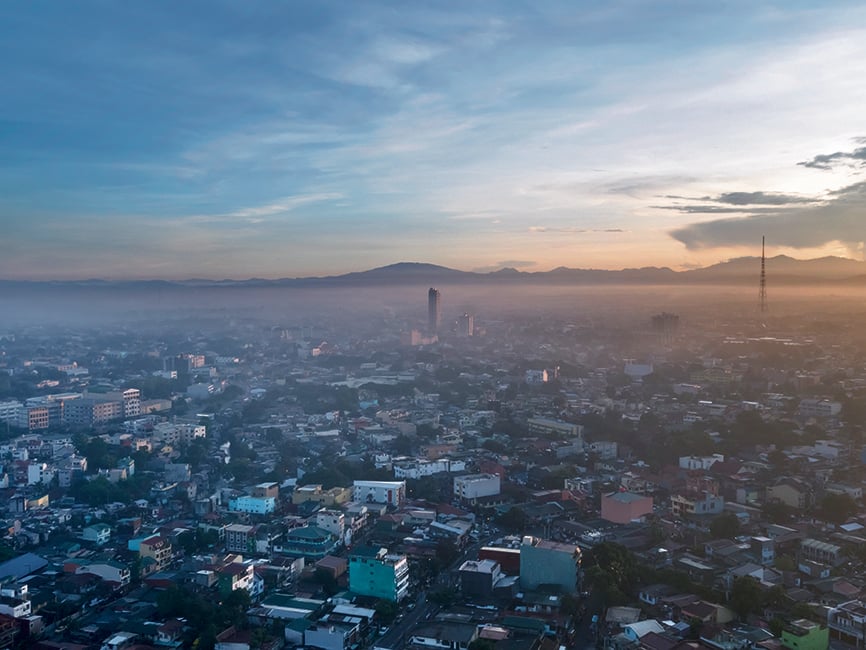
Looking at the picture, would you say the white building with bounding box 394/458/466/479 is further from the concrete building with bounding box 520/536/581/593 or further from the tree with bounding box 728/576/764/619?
the tree with bounding box 728/576/764/619

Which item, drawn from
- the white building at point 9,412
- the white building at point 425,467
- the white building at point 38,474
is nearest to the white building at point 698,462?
the white building at point 425,467

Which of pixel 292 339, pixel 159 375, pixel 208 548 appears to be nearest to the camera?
pixel 208 548

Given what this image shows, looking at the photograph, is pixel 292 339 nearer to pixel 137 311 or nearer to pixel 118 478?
pixel 137 311

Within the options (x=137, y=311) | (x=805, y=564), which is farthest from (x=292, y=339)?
(x=805, y=564)

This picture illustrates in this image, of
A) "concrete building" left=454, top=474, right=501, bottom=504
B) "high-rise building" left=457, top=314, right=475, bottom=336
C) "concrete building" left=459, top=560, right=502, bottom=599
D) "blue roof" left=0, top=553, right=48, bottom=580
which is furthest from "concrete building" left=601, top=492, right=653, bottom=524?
"high-rise building" left=457, top=314, right=475, bottom=336

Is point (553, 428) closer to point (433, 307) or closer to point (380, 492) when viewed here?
point (380, 492)

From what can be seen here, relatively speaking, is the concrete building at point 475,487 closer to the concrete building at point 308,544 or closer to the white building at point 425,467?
the white building at point 425,467

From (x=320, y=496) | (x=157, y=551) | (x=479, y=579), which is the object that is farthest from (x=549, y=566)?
(x=157, y=551)
